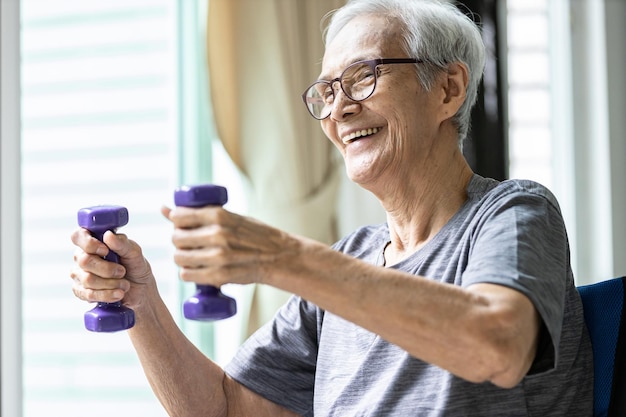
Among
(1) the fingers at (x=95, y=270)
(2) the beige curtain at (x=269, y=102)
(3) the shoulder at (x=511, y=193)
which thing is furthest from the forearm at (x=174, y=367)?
(2) the beige curtain at (x=269, y=102)

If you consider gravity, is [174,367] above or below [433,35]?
below

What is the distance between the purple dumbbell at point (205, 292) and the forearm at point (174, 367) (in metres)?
0.41

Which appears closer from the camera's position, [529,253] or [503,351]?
[503,351]

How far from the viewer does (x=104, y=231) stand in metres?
1.35

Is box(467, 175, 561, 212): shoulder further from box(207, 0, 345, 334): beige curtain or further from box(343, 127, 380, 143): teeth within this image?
box(207, 0, 345, 334): beige curtain

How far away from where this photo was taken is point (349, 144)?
5.14ft

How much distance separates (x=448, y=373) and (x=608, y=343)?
27 cm

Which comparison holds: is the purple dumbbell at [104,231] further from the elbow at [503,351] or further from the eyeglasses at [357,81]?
the elbow at [503,351]

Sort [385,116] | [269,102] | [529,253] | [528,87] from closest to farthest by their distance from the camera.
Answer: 1. [529,253]
2. [385,116]
3. [269,102]
4. [528,87]

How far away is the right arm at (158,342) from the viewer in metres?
1.36

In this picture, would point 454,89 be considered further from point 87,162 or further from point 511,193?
point 87,162

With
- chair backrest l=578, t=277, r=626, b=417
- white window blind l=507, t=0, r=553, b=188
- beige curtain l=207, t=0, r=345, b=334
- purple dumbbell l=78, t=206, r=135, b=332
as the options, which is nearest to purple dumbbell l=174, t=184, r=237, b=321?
purple dumbbell l=78, t=206, r=135, b=332

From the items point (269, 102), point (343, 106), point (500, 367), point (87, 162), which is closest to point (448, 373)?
point (500, 367)

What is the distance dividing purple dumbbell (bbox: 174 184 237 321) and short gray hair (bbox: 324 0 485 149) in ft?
2.01
